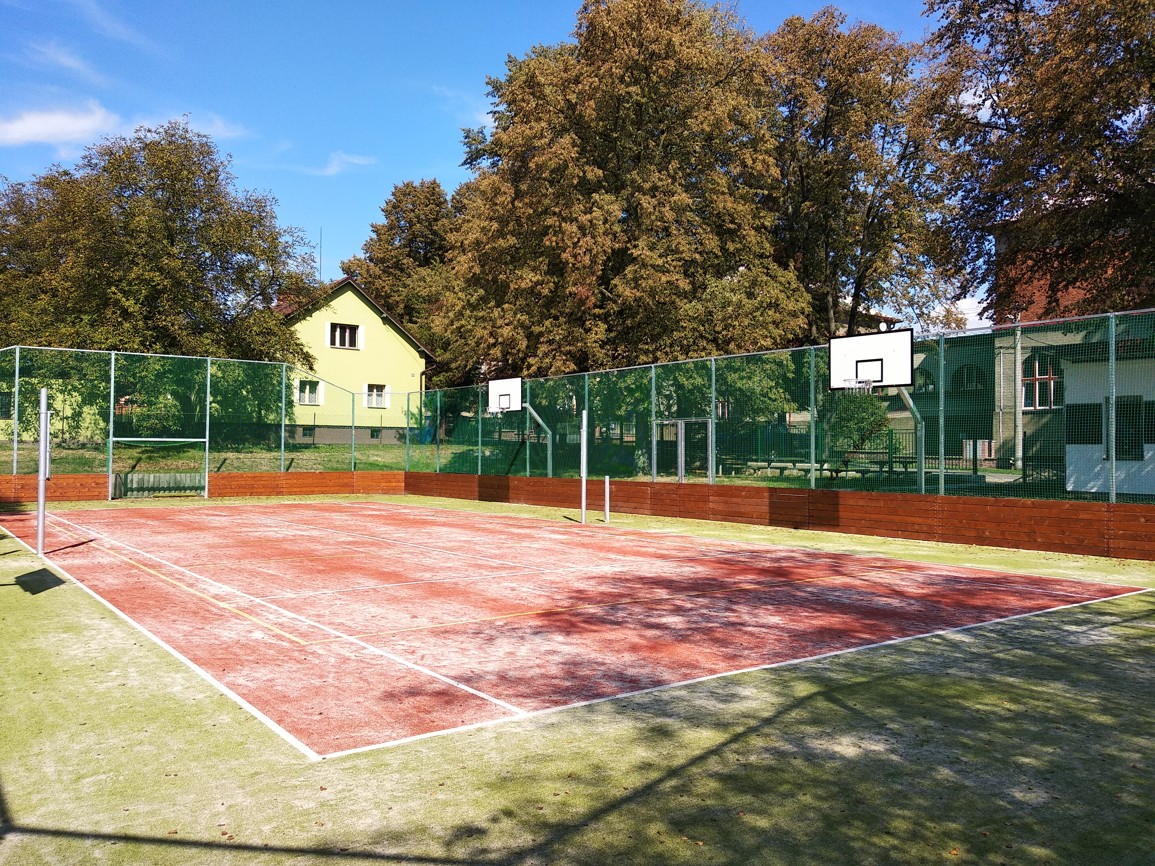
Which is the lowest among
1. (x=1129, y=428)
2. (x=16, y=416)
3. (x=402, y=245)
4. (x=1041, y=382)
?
(x=1129, y=428)

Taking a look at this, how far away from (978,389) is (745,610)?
8420 mm

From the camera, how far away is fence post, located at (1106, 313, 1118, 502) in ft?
44.4

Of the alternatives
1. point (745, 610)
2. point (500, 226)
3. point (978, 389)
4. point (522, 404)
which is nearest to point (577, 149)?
point (500, 226)

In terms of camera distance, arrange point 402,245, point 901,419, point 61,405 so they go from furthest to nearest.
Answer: point 402,245 < point 61,405 < point 901,419

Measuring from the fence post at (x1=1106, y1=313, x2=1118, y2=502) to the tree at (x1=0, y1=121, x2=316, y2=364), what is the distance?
103 ft

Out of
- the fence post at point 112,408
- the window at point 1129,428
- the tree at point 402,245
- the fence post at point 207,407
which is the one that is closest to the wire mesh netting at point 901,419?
the window at point 1129,428

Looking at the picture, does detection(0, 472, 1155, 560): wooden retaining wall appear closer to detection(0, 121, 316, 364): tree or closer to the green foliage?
the green foliage

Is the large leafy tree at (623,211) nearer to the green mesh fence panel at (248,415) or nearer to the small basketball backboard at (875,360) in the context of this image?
the green mesh fence panel at (248,415)

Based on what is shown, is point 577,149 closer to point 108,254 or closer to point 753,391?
point 753,391

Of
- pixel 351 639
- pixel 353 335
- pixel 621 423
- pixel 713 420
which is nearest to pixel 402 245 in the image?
pixel 353 335

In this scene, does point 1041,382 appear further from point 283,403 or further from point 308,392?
point 308,392

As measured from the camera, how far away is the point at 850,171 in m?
35.4

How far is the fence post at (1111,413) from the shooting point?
13523 millimetres

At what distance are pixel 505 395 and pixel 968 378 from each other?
15.1m
